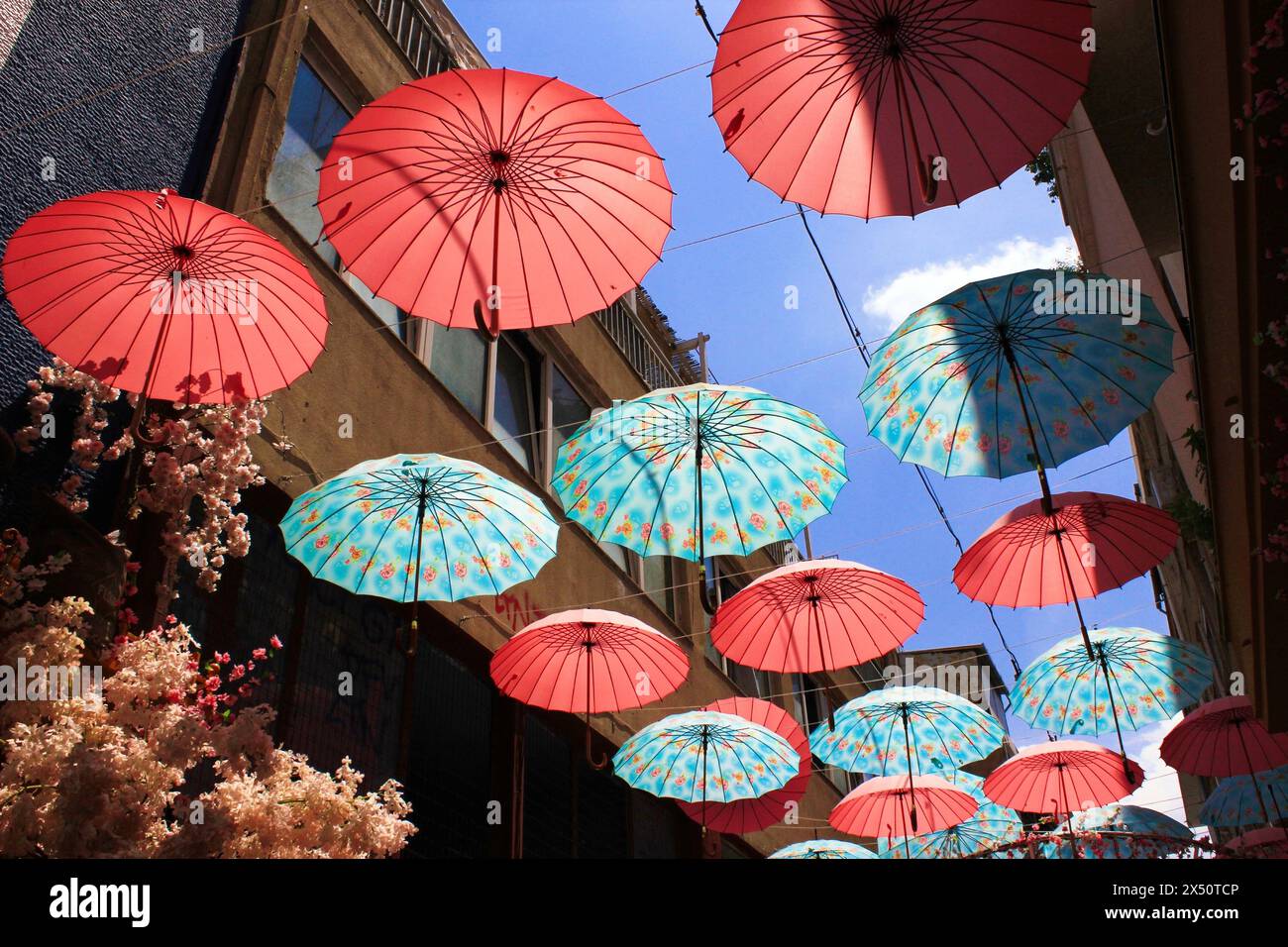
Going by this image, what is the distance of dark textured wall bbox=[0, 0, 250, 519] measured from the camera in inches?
220

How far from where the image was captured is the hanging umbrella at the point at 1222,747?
10.5 m

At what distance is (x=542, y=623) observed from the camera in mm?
8109

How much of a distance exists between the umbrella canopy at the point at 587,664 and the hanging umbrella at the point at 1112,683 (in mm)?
4257

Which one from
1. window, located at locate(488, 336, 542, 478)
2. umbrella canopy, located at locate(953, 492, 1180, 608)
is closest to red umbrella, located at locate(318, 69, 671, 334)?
umbrella canopy, located at locate(953, 492, 1180, 608)

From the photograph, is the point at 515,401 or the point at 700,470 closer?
the point at 700,470

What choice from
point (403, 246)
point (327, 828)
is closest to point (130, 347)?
point (403, 246)

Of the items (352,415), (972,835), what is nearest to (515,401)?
(352,415)

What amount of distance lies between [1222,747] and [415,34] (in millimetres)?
11437

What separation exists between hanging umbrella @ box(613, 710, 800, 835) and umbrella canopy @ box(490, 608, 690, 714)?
1.46 m

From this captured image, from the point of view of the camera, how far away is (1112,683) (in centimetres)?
1022

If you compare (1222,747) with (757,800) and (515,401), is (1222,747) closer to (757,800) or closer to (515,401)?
(757,800)

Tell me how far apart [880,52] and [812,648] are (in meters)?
5.23
